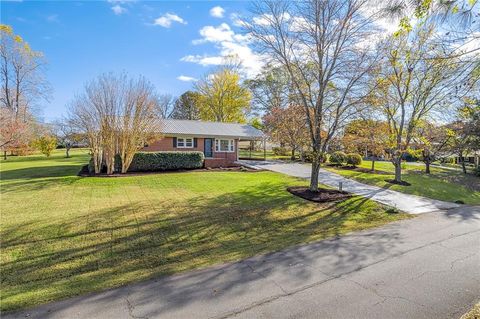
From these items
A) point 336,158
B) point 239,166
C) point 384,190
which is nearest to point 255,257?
point 384,190

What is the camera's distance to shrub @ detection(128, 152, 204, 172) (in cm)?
1731

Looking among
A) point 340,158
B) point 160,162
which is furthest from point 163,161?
point 340,158

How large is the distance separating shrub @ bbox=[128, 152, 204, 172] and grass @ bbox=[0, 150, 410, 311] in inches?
141

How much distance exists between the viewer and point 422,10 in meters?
4.09

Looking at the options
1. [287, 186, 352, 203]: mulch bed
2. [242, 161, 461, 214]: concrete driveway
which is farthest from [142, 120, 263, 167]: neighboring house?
[242, 161, 461, 214]: concrete driveway

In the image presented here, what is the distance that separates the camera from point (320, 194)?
484 inches

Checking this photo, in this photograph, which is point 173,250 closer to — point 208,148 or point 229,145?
point 208,148

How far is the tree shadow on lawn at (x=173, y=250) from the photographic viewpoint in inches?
183

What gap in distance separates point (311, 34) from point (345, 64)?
1.93 m

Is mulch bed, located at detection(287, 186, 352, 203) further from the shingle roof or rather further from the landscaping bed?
the shingle roof

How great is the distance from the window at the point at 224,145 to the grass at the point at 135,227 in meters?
10.9

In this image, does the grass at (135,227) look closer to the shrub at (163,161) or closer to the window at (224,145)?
the shrub at (163,161)

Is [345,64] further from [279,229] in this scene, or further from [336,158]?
[336,158]

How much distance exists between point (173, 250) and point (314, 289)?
3.45 meters
